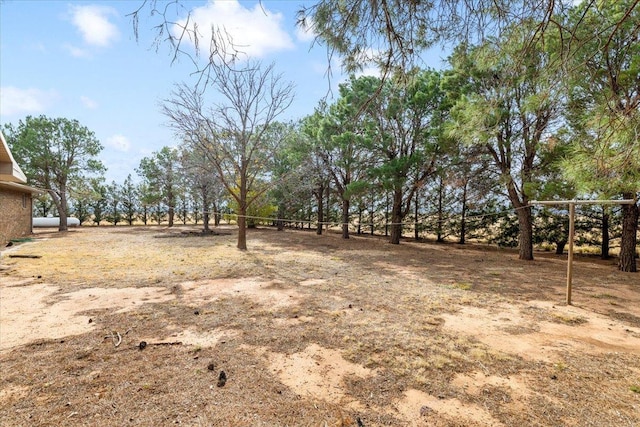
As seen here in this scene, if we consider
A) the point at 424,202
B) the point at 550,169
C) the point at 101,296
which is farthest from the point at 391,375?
the point at 424,202

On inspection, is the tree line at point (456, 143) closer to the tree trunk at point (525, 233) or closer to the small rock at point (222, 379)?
the tree trunk at point (525, 233)

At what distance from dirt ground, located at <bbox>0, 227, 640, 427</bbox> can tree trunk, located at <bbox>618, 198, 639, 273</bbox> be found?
6.72ft

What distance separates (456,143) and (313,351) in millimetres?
8132

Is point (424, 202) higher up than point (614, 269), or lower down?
higher up

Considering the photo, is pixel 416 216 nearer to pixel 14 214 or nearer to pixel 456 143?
pixel 456 143

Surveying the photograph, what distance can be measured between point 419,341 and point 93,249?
33.5 ft

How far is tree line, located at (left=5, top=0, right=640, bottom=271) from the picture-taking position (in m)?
2.46

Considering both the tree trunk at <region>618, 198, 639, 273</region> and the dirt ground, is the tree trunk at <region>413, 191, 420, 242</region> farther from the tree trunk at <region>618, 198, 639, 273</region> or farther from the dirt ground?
the dirt ground

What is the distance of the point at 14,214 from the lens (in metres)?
11.5

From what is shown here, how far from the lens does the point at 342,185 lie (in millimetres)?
13492

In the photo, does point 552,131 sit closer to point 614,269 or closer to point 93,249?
point 614,269

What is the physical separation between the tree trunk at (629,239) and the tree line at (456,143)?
1.1 inches

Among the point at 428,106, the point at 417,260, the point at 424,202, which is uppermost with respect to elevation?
the point at 428,106

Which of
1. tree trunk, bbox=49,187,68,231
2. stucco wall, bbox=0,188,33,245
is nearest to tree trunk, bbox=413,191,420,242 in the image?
stucco wall, bbox=0,188,33,245
